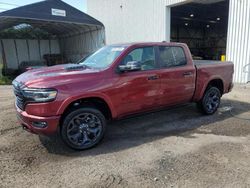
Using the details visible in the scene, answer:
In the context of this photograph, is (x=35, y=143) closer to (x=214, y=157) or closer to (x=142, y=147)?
(x=142, y=147)

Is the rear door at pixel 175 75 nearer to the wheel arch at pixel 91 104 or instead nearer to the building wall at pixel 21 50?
the wheel arch at pixel 91 104

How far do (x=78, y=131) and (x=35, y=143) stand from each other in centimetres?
98

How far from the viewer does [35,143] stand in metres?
4.36

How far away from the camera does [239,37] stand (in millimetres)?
11047

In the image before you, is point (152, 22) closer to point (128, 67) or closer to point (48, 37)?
point (128, 67)

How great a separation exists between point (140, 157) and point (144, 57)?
210 centimetres

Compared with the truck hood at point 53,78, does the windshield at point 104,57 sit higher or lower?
higher

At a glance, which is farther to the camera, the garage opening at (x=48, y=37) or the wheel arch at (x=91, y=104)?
Result: the garage opening at (x=48, y=37)

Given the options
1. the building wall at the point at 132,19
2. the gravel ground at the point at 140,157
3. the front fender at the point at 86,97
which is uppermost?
the building wall at the point at 132,19

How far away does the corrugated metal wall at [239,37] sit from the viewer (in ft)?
35.0

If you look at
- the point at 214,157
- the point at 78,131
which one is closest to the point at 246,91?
the point at 214,157

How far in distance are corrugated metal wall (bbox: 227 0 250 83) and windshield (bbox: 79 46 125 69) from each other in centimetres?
836

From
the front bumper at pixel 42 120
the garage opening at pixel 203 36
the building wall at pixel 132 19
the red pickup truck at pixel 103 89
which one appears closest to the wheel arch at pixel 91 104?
the red pickup truck at pixel 103 89

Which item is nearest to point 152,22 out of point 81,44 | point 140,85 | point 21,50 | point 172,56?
point 81,44
